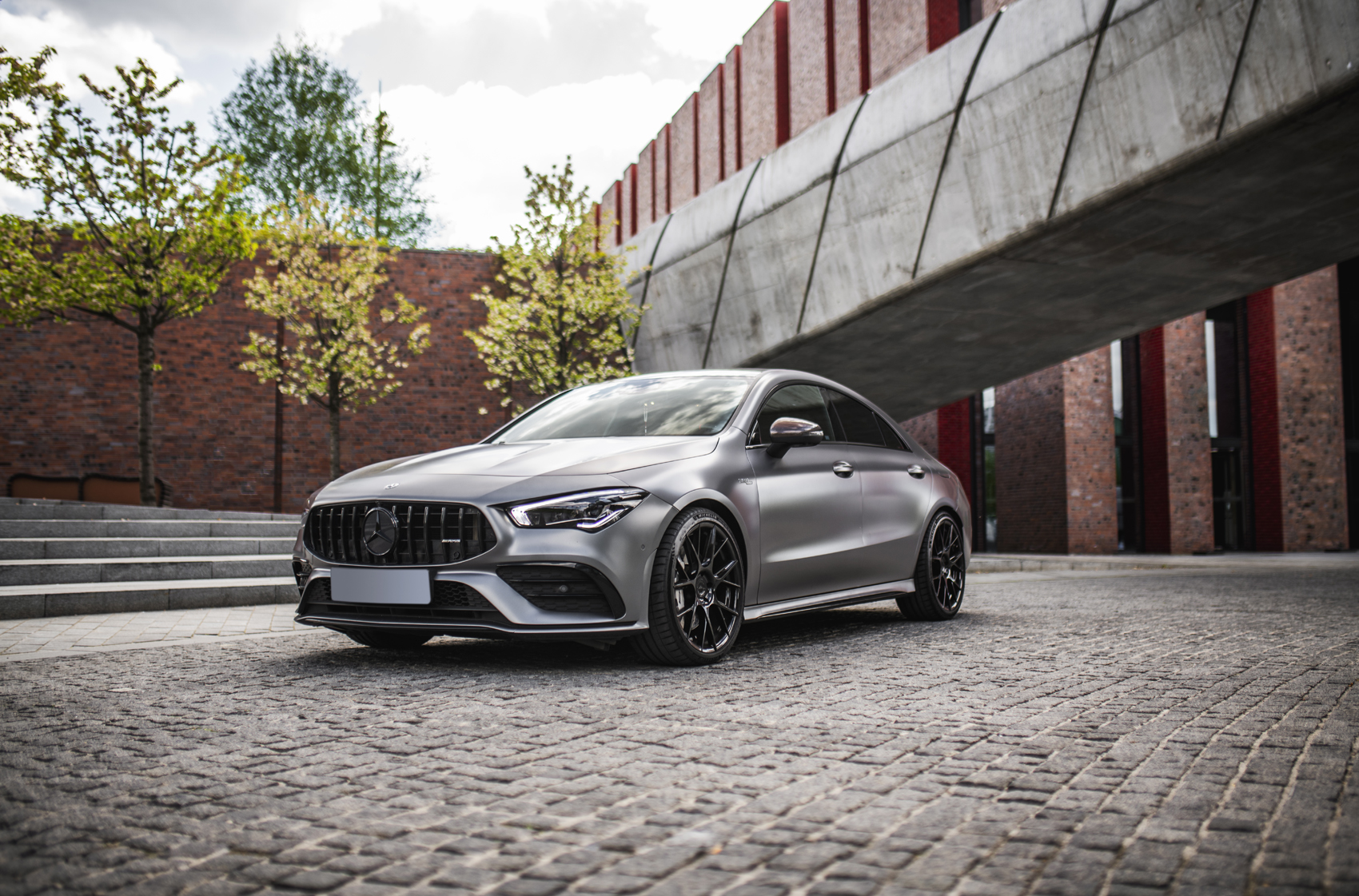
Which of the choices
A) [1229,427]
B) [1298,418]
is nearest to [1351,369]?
[1298,418]

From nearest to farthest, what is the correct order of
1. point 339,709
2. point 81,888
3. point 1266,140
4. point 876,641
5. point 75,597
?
1. point 81,888
2. point 339,709
3. point 876,641
4. point 75,597
5. point 1266,140

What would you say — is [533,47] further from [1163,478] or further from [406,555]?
[406,555]

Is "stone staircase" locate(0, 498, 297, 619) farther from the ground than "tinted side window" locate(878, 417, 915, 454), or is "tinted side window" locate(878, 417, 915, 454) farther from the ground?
"tinted side window" locate(878, 417, 915, 454)

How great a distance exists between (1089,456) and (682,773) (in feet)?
70.5

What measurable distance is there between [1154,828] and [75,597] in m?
7.53

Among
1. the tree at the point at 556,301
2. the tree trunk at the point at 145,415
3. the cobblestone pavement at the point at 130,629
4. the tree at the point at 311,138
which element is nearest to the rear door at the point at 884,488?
the cobblestone pavement at the point at 130,629

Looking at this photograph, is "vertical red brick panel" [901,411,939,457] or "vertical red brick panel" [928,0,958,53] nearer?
"vertical red brick panel" [928,0,958,53]

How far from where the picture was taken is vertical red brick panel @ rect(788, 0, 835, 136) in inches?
851

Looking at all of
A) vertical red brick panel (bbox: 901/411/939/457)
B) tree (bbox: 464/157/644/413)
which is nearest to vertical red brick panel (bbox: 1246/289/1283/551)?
vertical red brick panel (bbox: 901/411/939/457)

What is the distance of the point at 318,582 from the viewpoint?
16.3ft

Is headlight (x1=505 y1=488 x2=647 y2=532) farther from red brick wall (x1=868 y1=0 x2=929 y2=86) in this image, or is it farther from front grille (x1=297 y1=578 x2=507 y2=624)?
red brick wall (x1=868 y1=0 x2=929 y2=86)

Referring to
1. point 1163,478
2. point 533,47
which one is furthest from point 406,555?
point 533,47

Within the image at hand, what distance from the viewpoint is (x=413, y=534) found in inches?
185

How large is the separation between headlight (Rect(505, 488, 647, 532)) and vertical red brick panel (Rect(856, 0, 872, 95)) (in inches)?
700
